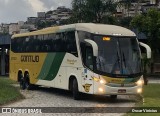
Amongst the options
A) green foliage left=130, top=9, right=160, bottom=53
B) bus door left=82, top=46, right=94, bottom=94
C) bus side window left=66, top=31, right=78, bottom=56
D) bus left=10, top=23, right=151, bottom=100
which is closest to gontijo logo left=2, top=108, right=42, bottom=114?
bus door left=82, top=46, right=94, bottom=94

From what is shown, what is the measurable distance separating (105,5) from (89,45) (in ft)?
145

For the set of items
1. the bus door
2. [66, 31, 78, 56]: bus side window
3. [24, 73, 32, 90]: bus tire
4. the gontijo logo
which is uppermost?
[66, 31, 78, 56]: bus side window

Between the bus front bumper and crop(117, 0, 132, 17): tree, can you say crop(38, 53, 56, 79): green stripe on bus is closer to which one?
the bus front bumper

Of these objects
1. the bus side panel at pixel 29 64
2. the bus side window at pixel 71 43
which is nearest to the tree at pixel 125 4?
the bus side panel at pixel 29 64

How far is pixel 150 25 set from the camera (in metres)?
47.5

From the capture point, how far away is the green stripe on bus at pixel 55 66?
23.5m

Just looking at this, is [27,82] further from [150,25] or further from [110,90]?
[150,25]

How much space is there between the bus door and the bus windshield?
1.57ft

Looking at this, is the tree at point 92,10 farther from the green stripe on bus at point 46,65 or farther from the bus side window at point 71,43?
the bus side window at point 71,43

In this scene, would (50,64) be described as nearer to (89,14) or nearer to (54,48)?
(54,48)

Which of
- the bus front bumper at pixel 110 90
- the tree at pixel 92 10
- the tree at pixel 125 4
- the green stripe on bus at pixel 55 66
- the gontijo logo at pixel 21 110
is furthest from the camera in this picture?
the tree at pixel 125 4

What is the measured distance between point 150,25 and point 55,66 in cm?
2510

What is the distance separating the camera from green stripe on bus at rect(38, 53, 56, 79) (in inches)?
976

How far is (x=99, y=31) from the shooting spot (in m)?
20.6
